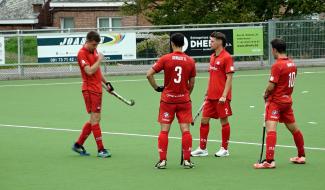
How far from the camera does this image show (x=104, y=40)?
29.7 m

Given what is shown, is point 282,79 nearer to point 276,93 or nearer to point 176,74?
point 276,93

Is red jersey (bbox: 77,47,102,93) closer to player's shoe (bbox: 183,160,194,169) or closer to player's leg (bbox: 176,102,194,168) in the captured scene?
player's leg (bbox: 176,102,194,168)

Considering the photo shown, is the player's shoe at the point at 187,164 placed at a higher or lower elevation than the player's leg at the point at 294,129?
lower

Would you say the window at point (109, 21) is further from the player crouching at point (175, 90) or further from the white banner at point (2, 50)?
the player crouching at point (175, 90)

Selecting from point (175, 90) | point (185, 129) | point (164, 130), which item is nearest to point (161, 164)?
point (164, 130)

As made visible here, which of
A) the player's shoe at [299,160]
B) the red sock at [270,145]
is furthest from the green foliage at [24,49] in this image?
the red sock at [270,145]

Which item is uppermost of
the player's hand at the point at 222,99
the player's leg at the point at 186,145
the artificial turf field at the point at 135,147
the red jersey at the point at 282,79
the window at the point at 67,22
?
the window at the point at 67,22

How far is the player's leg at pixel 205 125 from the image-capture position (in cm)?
1298

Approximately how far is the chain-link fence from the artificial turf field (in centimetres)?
523

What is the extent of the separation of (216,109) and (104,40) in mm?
17081

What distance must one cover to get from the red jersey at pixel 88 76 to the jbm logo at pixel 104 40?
53.3ft

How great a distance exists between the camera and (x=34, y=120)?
18297 millimetres

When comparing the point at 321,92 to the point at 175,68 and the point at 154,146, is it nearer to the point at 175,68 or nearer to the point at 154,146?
the point at 154,146

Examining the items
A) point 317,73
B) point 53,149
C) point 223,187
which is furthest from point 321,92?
point 223,187
